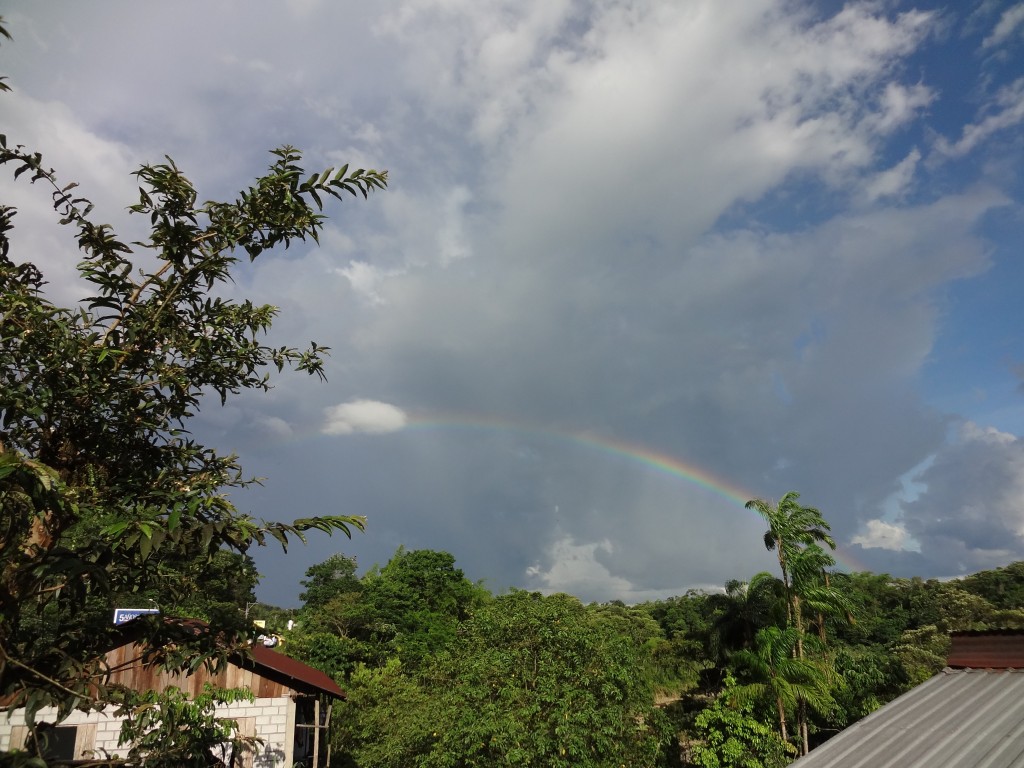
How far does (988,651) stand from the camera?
332 inches

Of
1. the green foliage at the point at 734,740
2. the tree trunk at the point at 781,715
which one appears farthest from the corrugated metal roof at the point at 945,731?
the tree trunk at the point at 781,715

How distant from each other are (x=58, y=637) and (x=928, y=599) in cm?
6060

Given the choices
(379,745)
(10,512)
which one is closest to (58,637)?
(10,512)

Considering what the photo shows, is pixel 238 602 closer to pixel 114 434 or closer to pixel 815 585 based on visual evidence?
pixel 114 434

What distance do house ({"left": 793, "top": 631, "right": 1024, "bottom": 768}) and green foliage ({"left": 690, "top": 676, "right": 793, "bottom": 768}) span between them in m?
14.6

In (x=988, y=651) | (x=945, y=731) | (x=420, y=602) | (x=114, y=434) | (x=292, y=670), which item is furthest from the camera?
(x=420, y=602)

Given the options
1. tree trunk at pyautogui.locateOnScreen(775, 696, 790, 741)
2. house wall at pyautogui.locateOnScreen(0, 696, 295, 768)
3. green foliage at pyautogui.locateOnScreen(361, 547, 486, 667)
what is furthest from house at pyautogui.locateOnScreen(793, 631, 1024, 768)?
green foliage at pyautogui.locateOnScreen(361, 547, 486, 667)

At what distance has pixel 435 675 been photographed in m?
18.8

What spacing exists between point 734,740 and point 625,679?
30.4 ft

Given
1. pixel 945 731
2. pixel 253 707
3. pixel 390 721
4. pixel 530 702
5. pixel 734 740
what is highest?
pixel 253 707

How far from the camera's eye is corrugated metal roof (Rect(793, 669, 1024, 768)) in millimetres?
6121

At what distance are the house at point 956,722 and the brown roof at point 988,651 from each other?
1 centimetres

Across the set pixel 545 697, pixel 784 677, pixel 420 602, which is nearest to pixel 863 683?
pixel 784 677

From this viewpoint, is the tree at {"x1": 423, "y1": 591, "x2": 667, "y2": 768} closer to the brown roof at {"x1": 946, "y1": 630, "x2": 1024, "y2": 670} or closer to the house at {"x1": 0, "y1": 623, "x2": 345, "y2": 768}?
the house at {"x1": 0, "y1": 623, "x2": 345, "y2": 768}
